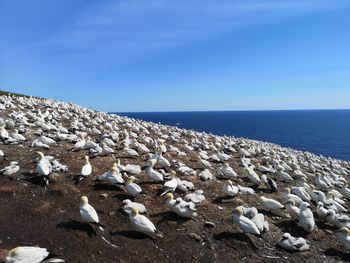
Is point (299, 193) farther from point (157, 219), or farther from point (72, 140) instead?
point (72, 140)

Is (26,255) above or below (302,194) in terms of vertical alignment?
above

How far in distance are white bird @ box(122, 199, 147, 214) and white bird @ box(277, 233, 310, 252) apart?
4268 mm

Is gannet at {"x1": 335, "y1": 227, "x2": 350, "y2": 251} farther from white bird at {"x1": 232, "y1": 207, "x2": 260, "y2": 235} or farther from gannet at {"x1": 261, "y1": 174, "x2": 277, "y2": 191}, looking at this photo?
gannet at {"x1": 261, "y1": 174, "x2": 277, "y2": 191}

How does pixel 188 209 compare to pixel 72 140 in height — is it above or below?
below

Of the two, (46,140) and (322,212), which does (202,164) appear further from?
(46,140)

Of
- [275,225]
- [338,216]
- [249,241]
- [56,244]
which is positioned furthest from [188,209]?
[338,216]

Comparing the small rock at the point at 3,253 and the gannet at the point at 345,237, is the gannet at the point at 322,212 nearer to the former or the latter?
the gannet at the point at 345,237

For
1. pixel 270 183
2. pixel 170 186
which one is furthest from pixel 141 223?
pixel 270 183

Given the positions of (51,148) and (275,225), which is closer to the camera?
(275,225)

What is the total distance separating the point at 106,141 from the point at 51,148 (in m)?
3.18

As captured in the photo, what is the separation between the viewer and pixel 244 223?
11930 mm

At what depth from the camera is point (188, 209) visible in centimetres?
1228

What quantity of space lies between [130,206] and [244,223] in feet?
11.5

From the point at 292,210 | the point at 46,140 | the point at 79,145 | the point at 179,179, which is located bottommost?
the point at 292,210
